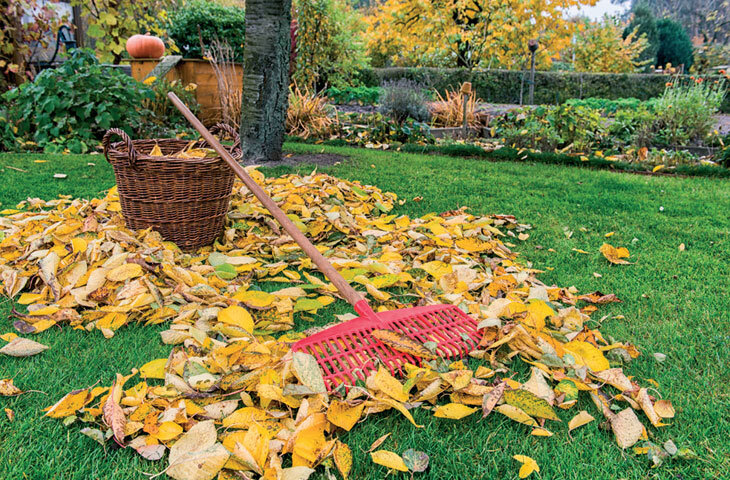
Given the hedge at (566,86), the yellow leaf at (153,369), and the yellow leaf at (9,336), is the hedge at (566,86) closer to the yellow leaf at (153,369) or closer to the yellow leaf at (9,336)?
the yellow leaf at (9,336)

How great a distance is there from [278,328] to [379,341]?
1.44 ft

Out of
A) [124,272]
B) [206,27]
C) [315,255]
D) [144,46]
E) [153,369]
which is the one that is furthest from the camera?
[206,27]

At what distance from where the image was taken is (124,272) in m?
1.92

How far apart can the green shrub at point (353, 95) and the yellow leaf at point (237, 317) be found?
7926mm

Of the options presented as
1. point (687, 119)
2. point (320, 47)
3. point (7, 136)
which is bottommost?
point (7, 136)

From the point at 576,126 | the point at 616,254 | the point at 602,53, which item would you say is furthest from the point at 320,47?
the point at 602,53

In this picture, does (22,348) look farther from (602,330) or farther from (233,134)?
(602,330)

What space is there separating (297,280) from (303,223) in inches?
22.5

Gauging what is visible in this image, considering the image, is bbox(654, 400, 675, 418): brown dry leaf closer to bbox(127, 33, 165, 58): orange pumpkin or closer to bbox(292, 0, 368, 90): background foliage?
bbox(127, 33, 165, 58): orange pumpkin

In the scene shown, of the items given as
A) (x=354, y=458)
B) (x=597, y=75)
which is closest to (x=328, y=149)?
(x=354, y=458)

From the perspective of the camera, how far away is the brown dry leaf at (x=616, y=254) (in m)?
2.46

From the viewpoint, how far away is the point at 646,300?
2.07 meters

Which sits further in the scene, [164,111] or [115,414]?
[164,111]

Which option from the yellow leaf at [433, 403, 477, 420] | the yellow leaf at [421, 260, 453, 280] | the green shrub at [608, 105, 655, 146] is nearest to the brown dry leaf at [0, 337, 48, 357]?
the yellow leaf at [433, 403, 477, 420]
